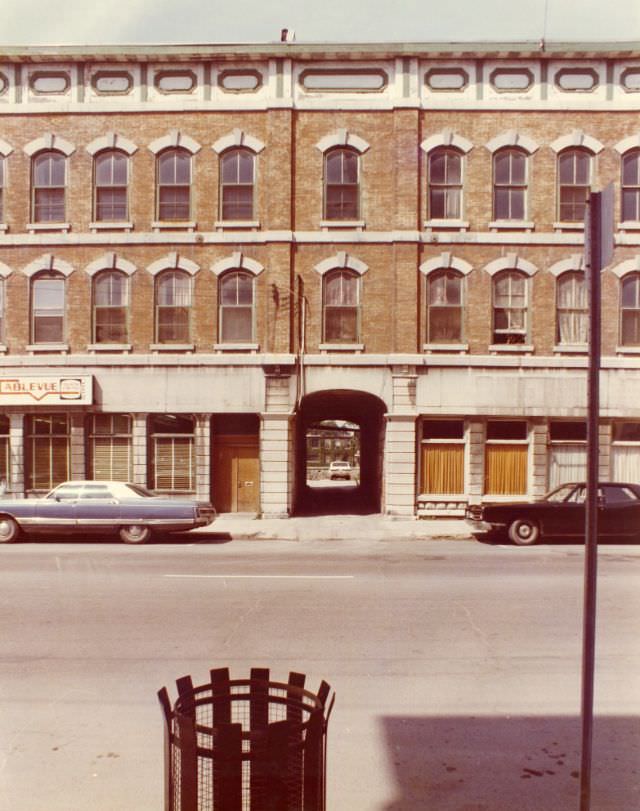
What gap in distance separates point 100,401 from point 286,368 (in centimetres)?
553

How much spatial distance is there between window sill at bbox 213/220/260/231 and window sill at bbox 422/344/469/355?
5.99 metres

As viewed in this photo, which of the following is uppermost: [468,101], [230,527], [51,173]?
[468,101]

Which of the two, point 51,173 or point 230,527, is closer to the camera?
point 230,527

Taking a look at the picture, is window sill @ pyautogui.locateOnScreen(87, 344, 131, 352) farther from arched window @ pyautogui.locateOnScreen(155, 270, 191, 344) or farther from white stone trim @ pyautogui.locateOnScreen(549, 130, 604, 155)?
white stone trim @ pyautogui.locateOnScreen(549, 130, 604, 155)

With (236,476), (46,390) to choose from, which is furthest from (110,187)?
(236,476)

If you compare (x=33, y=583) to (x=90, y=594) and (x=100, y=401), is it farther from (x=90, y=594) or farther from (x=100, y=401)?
(x=100, y=401)

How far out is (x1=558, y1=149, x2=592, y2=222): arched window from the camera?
20375 mm

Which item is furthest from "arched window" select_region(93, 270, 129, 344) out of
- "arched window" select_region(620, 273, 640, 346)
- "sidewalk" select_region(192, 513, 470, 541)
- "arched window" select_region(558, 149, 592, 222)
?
"arched window" select_region(620, 273, 640, 346)

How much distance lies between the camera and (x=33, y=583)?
1100 centimetres

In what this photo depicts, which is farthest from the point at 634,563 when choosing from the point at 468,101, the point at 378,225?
the point at 468,101

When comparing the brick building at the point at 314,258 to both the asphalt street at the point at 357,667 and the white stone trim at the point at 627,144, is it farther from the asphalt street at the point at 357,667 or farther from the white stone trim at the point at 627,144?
the asphalt street at the point at 357,667

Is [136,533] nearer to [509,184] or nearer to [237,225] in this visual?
[237,225]

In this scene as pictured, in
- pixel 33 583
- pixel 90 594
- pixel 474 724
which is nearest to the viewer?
pixel 474 724

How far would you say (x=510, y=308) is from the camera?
67.3 feet
